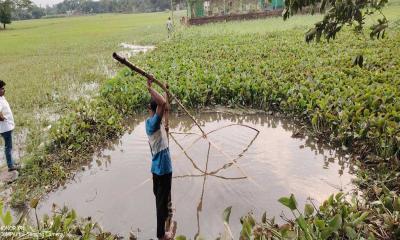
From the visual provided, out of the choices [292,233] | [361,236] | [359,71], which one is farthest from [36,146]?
[359,71]

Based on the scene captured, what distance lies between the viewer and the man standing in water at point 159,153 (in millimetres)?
3738

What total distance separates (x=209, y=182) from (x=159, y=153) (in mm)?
1774

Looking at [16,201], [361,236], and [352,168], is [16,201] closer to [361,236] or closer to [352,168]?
[361,236]

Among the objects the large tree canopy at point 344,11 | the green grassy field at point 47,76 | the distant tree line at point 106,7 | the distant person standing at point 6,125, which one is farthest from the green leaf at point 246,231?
the distant tree line at point 106,7

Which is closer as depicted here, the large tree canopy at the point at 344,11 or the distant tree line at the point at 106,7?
the large tree canopy at the point at 344,11

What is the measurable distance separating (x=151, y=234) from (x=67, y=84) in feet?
31.1

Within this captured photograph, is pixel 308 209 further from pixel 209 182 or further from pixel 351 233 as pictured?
pixel 209 182

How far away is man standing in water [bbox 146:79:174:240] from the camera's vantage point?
3.74 meters

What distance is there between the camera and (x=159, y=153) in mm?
3941

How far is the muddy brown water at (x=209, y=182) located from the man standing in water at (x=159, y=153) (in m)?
0.56

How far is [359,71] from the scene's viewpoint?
9016 mm

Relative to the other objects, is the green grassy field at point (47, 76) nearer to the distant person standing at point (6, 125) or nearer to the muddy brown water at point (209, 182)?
the distant person standing at point (6, 125)

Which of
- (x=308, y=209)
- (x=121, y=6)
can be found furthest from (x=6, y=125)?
(x=121, y=6)

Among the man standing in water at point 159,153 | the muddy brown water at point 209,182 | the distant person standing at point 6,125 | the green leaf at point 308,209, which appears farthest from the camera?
the distant person standing at point 6,125
